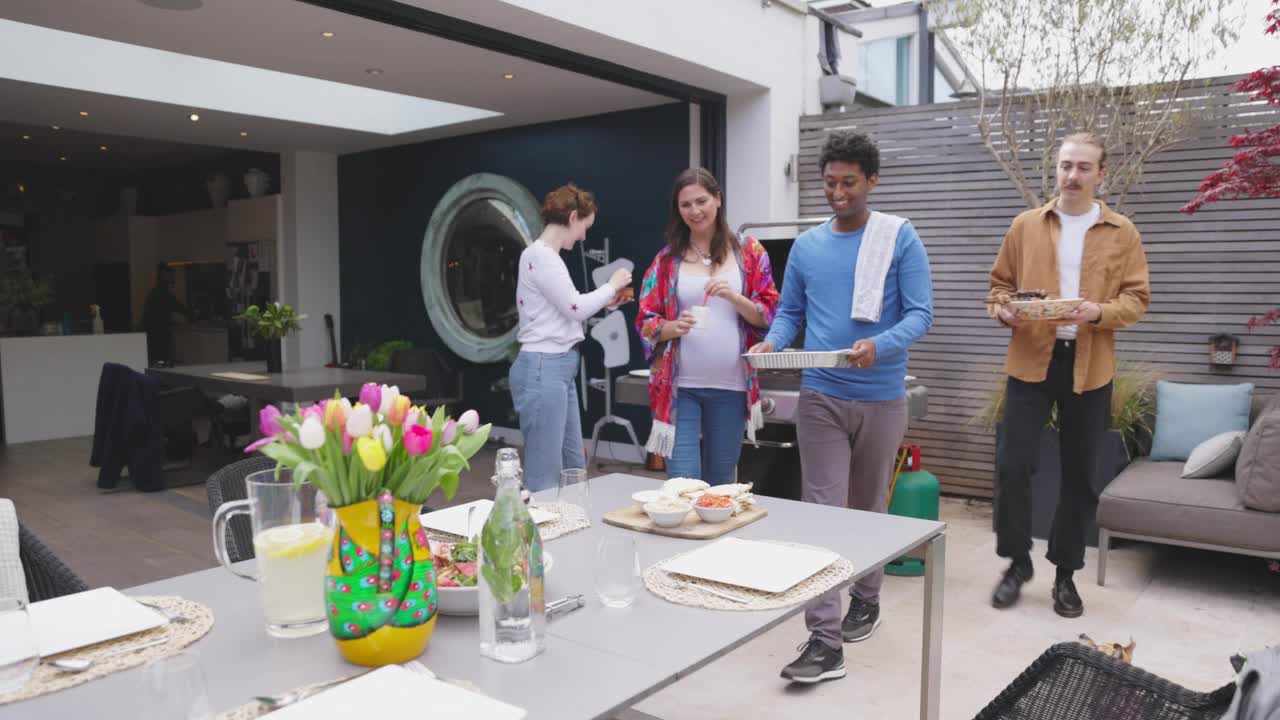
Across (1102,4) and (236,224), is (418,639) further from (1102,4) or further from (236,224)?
(236,224)

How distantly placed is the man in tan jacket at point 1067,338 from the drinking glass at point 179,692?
2.92 meters

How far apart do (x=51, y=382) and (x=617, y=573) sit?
8.19m

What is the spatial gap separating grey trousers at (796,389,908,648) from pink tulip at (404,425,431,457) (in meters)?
1.76

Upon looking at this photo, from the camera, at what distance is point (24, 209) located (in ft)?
37.3

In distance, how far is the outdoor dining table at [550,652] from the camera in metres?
1.14

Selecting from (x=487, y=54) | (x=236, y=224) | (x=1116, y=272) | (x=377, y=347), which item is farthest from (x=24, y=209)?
(x=1116, y=272)

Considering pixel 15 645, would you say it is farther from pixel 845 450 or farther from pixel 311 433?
pixel 845 450

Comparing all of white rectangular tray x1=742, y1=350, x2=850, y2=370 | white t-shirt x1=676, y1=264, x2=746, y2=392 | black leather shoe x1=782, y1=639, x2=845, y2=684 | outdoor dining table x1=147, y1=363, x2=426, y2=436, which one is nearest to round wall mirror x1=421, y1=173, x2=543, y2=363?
outdoor dining table x1=147, y1=363, x2=426, y2=436

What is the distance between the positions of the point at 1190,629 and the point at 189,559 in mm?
4124

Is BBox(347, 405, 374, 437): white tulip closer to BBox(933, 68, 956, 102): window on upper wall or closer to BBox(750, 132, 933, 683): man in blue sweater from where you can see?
BBox(750, 132, 933, 683): man in blue sweater

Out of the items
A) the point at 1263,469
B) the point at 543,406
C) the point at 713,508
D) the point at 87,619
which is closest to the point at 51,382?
the point at 543,406

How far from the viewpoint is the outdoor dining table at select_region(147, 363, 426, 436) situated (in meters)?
5.18

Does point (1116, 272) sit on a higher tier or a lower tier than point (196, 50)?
lower

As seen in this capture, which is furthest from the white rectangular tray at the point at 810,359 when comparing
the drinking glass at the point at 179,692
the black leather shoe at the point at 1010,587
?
the drinking glass at the point at 179,692
